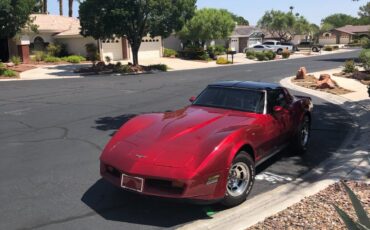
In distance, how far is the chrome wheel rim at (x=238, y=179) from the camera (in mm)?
5316

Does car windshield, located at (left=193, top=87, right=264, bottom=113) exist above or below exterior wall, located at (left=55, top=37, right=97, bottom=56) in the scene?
below

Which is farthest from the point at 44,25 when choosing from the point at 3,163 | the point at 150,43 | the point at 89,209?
the point at 89,209

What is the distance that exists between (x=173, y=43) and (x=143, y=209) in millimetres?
46536

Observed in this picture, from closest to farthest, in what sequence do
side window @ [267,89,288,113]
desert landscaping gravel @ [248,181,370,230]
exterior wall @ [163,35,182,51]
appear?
desert landscaping gravel @ [248,181,370,230] < side window @ [267,89,288,113] < exterior wall @ [163,35,182,51]

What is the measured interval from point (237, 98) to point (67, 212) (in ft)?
10.1

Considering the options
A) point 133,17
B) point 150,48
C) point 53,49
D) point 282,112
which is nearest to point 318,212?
point 282,112

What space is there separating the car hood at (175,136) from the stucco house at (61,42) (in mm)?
31488

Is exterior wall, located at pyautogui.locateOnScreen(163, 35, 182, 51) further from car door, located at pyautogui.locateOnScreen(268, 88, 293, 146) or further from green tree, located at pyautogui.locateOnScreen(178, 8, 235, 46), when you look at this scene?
car door, located at pyautogui.locateOnScreen(268, 88, 293, 146)

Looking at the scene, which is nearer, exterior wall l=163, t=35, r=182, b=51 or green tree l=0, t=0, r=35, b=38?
green tree l=0, t=0, r=35, b=38

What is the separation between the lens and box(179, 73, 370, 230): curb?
4926 millimetres

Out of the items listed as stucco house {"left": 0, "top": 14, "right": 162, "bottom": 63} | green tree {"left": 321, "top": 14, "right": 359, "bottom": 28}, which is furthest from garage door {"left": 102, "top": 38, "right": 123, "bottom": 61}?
green tree {"left": 321, "top": 14, "right": 359, "bottom": 28}

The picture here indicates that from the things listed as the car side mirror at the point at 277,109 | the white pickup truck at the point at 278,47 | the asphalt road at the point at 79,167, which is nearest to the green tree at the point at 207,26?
the white pickup truck at the point at 278,47

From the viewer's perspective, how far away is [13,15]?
25938 millimetres

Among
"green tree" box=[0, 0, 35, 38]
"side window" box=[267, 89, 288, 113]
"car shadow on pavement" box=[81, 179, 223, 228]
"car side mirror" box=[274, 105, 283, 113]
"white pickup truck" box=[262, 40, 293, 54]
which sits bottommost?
"car shadow on pavement" box=[81, 179, 223, 228]
